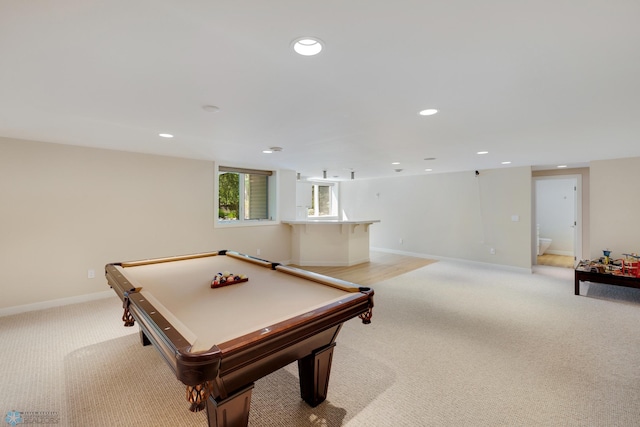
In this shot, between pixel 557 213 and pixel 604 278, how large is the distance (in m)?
4.15

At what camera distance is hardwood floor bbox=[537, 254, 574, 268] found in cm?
603

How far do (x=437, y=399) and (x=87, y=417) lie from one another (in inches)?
87.1

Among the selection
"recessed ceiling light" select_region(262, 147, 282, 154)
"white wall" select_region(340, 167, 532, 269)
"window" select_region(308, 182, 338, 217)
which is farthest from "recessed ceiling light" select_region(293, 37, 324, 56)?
"window" select_region(308, 182, 338, 217)

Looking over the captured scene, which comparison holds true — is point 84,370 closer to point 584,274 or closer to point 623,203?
point 584,274

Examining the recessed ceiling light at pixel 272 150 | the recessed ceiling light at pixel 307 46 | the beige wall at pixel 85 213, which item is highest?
the recessed ceiling light at pixel 272 150

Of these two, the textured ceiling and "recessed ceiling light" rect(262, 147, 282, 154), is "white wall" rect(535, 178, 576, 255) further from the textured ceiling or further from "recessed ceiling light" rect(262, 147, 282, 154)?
"recessed ceiling light" rect(262, 147, 282, 154)

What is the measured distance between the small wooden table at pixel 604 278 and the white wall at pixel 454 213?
1408mm

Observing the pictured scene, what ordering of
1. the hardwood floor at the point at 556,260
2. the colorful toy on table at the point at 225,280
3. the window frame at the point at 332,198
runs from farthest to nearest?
1. the window frame at the point at 332,198
2. the hardwood floor at the point at 556,260
3. the colorful toy on table at the point at 225,280

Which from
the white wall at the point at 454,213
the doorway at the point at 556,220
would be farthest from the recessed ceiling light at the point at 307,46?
the doorway at the point at 556,220

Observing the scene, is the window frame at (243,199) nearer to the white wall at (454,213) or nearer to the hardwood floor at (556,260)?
the white wall at (454,213)

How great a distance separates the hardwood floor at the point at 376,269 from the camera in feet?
16.1

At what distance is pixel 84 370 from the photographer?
Answer: 2.19 metres

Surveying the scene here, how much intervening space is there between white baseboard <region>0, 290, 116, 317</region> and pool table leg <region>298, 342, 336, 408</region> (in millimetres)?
3522

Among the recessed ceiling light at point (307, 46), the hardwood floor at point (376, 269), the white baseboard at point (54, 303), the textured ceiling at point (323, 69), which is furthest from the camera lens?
the hardwood floor at point (376, 269)
